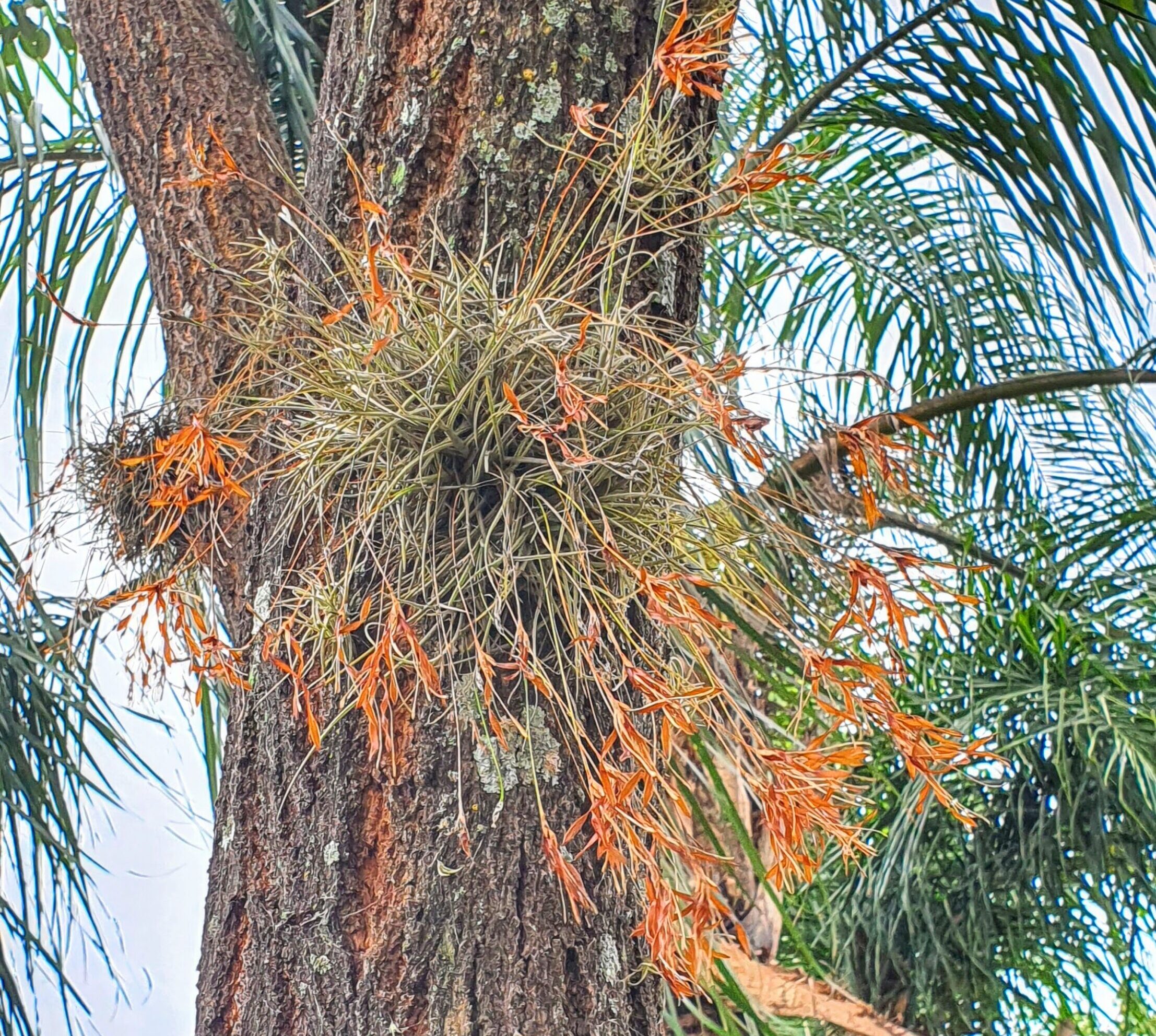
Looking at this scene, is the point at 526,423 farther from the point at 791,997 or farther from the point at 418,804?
the point at 791,997

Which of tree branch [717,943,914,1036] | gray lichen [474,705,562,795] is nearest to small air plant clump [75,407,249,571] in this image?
gray lichen [474,705,562,795]

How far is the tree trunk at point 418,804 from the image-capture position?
1.48 feet

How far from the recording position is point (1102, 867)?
1296 millimetres

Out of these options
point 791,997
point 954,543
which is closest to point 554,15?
point 791,997

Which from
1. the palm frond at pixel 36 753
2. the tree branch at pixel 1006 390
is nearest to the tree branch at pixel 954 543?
the tree branch at pixel 1006 390

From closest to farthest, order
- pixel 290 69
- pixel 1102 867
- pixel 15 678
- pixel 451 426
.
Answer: pixel 451 426 → pixel 290 69 → pixel 15 678 → pixel 1102 867

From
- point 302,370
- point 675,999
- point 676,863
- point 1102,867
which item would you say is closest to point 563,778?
point 676,863

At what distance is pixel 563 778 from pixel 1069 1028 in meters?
1.22

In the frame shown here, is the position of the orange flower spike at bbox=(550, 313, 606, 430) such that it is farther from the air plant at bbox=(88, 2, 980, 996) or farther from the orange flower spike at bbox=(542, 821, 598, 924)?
the orange flower spike at bbox=(542, 821, 598, 924)

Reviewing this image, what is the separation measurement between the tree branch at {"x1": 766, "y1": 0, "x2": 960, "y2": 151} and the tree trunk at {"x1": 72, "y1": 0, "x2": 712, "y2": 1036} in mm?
505

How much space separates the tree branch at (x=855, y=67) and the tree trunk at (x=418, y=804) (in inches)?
19.9

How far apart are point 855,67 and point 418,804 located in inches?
34.5

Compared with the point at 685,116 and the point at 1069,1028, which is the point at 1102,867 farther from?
the point at 685,116

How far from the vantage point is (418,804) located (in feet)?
1.52
